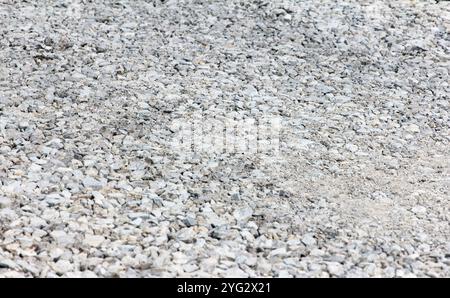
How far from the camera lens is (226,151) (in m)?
6.46

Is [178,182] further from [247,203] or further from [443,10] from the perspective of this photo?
[443,10]

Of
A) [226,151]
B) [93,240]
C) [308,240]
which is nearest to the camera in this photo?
[93,240]

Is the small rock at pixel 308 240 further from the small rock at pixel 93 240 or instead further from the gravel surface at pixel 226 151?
the small rock at pixel 93 240

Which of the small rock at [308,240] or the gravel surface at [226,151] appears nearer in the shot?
the gravel surface at [226,151]

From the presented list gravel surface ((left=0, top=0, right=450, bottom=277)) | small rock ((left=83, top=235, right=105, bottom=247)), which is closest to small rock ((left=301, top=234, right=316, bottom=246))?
gravel surface ((left=0, top=0, right=450, bottom=277))

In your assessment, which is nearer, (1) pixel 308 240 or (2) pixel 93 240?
(2) pixel 93 240

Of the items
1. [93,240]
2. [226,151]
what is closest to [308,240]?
[226,151]

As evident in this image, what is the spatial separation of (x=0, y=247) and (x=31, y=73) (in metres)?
3.02

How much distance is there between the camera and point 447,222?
562 centimetres

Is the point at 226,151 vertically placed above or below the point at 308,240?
above

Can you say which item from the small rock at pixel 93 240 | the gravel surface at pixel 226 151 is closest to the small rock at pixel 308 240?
the gravel surface at pixel 226 151

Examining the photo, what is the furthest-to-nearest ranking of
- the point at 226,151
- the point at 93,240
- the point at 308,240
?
1. the point at 226,151
2. the point at 308,240
3. the point at 93,240

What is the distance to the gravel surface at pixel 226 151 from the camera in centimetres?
517

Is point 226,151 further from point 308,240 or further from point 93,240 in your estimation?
point 93,240
